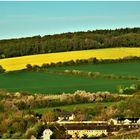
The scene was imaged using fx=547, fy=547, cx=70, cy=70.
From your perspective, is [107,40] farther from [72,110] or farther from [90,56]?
[72,110]

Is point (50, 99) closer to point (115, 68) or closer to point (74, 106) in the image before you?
point (74, 106)

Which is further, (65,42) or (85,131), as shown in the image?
(65,42)

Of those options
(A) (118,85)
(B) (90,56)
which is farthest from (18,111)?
(B) (90,56)

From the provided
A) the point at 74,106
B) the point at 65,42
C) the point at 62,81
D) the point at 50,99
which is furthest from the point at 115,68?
Result: the point at 74,106

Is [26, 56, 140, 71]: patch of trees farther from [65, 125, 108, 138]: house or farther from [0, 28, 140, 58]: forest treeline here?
[65, 125, 108, 138]: house

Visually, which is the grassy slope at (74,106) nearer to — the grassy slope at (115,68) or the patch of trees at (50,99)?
the patch of trees at (50,99)

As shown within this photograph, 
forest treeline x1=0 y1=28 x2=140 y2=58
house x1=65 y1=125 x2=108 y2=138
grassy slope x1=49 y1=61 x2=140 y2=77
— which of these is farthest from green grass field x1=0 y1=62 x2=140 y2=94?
house x1=65 y1=125 x2=108 y2=138
